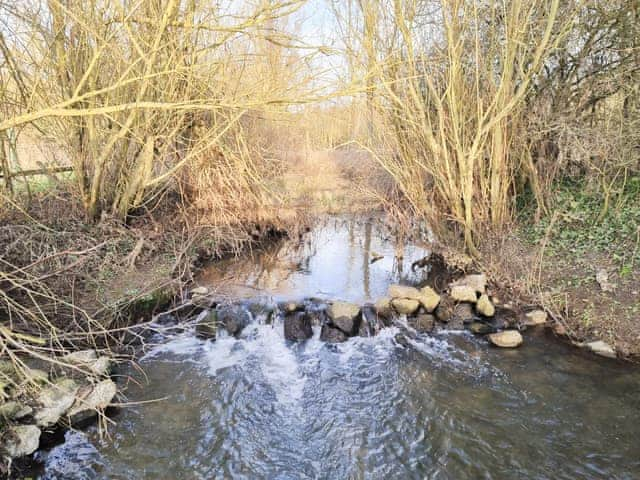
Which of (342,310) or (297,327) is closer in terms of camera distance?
(297,327)

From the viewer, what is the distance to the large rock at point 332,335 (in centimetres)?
618

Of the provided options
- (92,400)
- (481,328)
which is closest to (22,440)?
(92,400)

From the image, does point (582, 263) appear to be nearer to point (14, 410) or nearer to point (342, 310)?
point (342, 310)

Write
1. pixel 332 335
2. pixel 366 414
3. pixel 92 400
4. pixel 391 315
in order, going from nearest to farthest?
pixel 92 400
pixel 366 414
pixel 332 335
pixel 391 315

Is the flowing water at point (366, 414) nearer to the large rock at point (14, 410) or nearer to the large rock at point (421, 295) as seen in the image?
the large rock at point (14, 410)

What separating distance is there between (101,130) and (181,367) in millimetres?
4073

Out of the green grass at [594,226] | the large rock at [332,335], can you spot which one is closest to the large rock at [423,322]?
the large rock at [332,335]

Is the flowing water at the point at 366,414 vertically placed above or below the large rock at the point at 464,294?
below

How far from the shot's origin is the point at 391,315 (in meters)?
6.73

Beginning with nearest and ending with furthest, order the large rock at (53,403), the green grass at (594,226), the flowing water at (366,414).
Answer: the flowing water at (366,414)
the large rock at (53,403)
the green grass at (594,226)

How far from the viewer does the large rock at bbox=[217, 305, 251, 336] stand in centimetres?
636

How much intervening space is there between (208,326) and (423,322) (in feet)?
10.6

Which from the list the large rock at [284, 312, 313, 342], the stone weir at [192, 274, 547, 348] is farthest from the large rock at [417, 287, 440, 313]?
the large rock at [284, 312, 313, 342]

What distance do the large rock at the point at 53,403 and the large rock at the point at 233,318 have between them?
2.34 metres
